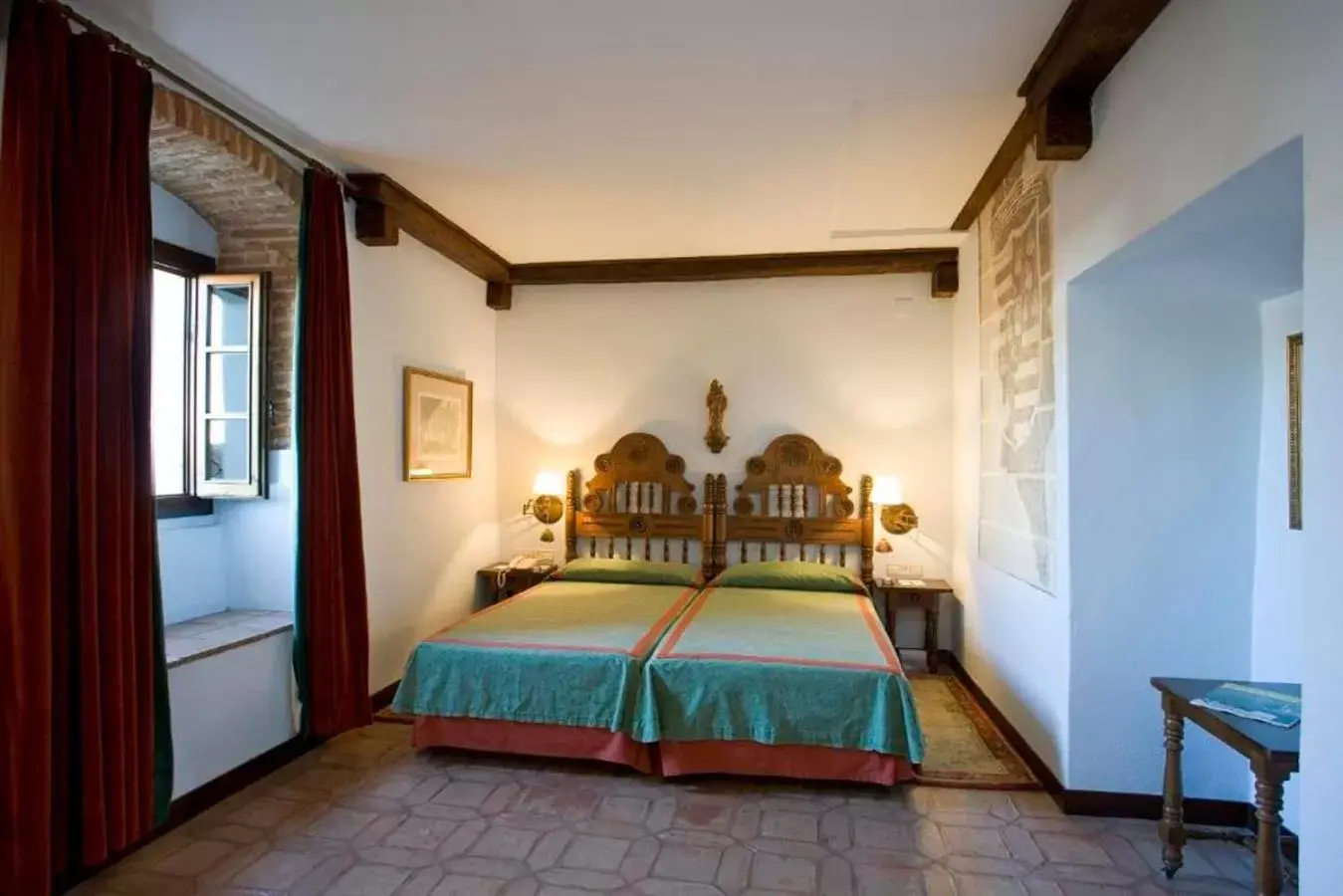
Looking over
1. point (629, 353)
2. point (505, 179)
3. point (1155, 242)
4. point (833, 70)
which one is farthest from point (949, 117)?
point (629, 353)

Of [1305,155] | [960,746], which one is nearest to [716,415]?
[960,746]

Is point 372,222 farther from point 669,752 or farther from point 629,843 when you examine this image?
point 629,843

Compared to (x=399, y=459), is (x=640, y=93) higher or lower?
higher

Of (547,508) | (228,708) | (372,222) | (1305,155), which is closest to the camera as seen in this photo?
(1305,155)

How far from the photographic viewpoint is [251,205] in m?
3.08

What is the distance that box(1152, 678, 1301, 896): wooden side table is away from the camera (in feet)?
5.46

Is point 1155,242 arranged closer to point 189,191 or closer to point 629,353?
point 629,353

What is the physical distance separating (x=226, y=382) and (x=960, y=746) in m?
3.80

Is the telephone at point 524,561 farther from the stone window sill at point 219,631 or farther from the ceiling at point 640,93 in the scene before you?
the ceiling at point 640,93

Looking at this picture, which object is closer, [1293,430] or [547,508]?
[1293,430]

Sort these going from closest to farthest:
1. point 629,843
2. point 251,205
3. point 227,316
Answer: point 629,843
point 251,205
point 227,316

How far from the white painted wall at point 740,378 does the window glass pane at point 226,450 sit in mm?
2050

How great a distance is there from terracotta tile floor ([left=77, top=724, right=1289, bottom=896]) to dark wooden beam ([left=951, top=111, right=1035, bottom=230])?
2.59 meters

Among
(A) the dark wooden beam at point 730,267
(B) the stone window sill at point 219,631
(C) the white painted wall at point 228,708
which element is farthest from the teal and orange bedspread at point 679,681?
(A) the dark wooden beam at point 730,267
